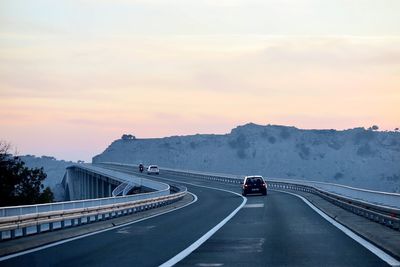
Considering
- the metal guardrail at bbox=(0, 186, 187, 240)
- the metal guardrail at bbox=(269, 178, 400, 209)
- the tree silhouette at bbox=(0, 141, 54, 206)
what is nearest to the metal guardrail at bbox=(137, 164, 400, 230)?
the metal guardrail at bbox=(269, 178, 400, 209)

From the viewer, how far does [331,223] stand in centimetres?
3003

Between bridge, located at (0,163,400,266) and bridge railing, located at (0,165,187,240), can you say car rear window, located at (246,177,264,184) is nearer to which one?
bridge railing, located at (0,165,187,240)

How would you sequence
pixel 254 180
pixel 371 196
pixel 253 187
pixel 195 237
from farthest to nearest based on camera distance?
pixel 254 180 → pixel 253 187 → pixel 371 196 → pixel 195 237

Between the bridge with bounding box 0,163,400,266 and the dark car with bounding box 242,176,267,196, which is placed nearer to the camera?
the bridge with bounding box 0,163,400,266

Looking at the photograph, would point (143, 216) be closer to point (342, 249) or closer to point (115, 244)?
point (115, 244)

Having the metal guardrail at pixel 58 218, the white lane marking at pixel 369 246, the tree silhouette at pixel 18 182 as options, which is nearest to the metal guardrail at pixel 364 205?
the white lane marking at pixel 369 246

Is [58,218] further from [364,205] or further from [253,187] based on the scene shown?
[253,187]

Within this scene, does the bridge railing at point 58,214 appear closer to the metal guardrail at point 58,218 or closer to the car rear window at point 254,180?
the metal guardrail at point 58,218

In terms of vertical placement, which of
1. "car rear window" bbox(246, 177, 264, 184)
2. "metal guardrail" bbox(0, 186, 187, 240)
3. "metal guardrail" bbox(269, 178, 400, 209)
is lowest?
"metal guardrail" bbox(0, 186, 187, 240)

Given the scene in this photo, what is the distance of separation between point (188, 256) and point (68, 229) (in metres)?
9.60

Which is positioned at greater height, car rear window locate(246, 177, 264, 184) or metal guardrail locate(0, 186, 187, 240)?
car rear window locate(246, 177, 264, 184)

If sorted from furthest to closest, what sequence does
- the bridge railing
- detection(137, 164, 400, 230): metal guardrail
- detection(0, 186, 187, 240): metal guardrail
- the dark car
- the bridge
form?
1. the dark car
2. detection(137, 164, 400, 230): metal guardrail
3. the bridge railing
4. detection(0, 186, 187, 240): metal guardrail
5. the bridge

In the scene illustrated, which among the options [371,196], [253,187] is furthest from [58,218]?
[253,187]

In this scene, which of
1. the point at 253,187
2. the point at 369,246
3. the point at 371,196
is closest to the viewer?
the point at 369,246
